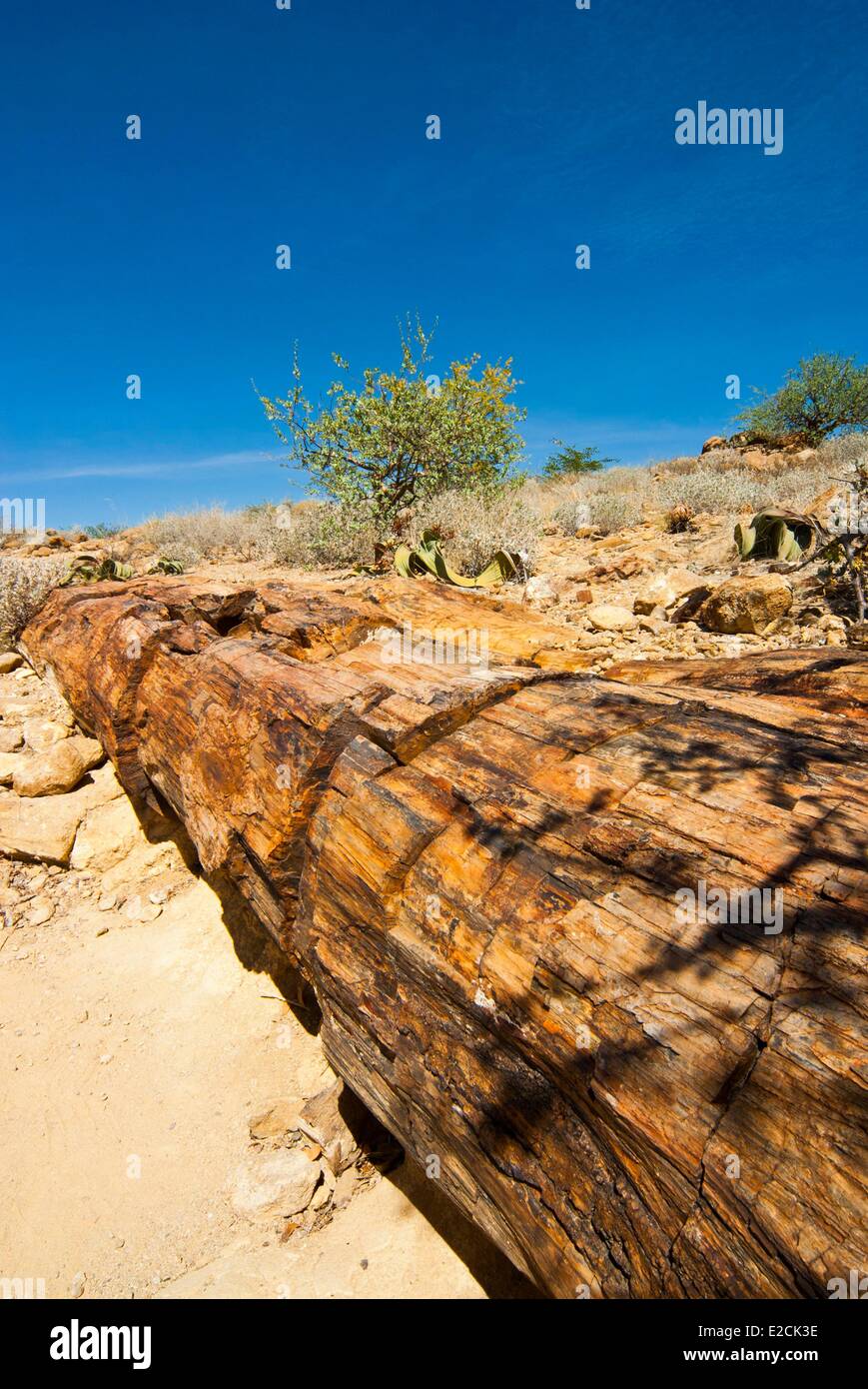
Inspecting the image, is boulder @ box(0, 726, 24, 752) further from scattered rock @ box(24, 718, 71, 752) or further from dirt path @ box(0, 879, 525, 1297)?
dirt path @ box(0, 879, 525, 1297)

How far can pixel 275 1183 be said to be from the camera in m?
2.52

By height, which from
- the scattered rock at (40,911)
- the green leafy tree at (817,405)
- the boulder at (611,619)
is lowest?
the scattered rock at (40,911)

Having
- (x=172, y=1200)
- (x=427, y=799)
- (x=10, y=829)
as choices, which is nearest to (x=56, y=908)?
(x=10, y=829)

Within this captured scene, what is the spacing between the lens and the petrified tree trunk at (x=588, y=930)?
1299mm

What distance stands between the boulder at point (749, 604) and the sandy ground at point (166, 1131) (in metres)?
4.67

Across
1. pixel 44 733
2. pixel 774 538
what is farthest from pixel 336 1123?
pixel 774 538

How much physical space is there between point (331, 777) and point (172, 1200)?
1.93 meters

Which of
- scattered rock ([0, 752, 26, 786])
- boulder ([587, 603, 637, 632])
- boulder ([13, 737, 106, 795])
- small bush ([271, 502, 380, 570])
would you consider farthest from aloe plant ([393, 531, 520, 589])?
scattered rock ([0, 752, 26, 786])

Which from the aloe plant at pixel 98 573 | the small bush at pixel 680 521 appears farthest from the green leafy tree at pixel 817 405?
the aloe plant at pixel 98 573

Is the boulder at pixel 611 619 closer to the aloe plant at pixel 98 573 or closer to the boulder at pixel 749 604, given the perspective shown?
the boulder at pixel 749 604

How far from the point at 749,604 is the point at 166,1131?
5513mm

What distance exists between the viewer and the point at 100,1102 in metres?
2.94

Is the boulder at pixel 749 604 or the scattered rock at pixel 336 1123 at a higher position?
the boulder at pixel 749 604
